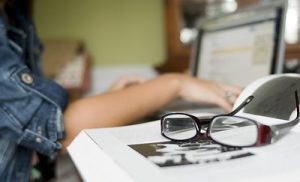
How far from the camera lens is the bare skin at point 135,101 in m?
0.54

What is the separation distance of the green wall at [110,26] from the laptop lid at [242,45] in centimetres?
85

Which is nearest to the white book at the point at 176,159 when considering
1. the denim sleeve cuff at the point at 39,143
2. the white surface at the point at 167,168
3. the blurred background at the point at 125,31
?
the white surface at the point at 167,168

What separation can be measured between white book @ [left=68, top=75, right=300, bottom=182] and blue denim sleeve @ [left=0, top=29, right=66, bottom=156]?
0.42 ft

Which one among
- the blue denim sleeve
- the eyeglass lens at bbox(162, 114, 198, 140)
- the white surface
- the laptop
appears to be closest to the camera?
the white surface

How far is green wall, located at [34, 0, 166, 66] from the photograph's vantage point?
174 cm

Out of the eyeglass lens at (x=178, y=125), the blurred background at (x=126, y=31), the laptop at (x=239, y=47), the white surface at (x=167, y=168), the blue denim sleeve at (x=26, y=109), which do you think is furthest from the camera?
the blurred background at (x=126, y=31)

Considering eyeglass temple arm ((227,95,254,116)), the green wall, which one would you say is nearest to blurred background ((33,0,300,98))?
the green wall

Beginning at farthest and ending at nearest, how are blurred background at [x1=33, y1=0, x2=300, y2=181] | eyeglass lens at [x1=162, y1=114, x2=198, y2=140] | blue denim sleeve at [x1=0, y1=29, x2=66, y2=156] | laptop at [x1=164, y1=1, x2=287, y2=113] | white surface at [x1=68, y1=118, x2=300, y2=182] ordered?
1. blurred background at [x1=33, y1=0, x2=300, y2=181]
2. laptop at [x1=164, y1=1, x2=287, y2=113]
3. blue denim sleeve at [x1=0, y1=29, x2=66, y2=156]
4. eyeglass lens at [x1=162, y1=114, x2=198, y2=140]
5. white surface at [x1=68, y1=118, x2=300, y2=182]

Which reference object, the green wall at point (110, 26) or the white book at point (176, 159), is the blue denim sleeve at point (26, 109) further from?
the green wall at point (110, 26)

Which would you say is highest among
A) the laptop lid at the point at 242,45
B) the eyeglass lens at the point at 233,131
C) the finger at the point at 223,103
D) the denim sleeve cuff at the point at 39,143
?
the laptop lid at the point at 242,45

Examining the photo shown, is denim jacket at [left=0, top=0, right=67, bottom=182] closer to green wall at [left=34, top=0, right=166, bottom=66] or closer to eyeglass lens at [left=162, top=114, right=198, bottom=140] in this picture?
eyeglass lens at [left=162, top=114, right=198, bottom=140]

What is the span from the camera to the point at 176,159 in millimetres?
295

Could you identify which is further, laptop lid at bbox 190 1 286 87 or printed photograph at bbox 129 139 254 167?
laptop lid at bbox 190 1 286 87

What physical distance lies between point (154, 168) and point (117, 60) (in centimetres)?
154
